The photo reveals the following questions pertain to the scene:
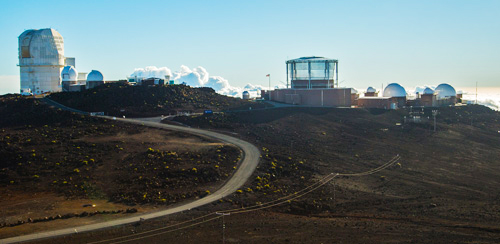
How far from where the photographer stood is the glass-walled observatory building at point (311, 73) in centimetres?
9869

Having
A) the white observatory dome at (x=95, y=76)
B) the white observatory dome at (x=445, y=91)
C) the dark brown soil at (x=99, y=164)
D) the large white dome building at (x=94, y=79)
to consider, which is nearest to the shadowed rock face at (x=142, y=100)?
the large white dome building at (x=94, y=79)

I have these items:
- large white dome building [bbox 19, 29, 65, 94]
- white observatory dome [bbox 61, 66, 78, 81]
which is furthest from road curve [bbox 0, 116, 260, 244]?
large white dome building [bbox 19, 29, 65, 94]

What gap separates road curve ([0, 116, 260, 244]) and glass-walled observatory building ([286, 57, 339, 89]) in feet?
121

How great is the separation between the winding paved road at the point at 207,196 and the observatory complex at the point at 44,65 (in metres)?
17.7

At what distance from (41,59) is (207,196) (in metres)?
66.1

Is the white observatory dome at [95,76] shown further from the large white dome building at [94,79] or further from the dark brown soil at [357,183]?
the dark brown soil at [357,183]

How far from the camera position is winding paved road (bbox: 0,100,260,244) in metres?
33.5

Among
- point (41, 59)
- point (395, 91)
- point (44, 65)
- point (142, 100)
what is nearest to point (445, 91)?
point (395, 91)

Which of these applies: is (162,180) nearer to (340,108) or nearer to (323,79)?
(340,108)

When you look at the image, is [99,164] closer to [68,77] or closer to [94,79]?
[94,79]

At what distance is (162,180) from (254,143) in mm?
17807

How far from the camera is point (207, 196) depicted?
43.3m

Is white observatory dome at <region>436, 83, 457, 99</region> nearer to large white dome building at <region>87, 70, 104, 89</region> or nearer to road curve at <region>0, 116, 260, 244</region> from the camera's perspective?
road curve at <region>0, 116, 260, 244</region>

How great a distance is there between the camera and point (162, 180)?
47.0 meters
